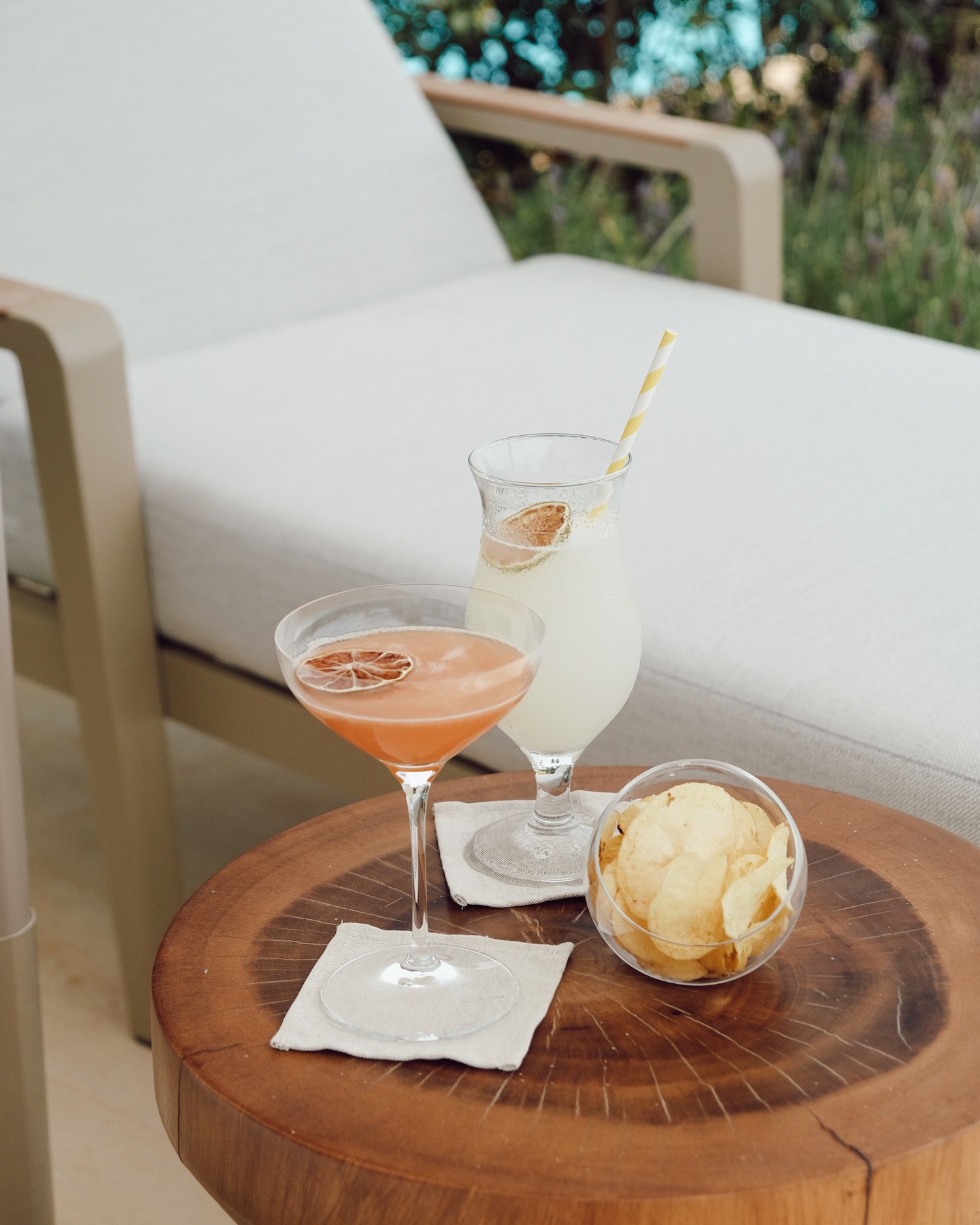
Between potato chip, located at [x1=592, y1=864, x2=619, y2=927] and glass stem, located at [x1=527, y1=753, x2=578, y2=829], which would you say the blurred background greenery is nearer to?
glass stem, located at [x1=527, y1=753, x2=578, y2=829]

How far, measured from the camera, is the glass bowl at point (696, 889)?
75 centimetres

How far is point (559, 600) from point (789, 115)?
354cm

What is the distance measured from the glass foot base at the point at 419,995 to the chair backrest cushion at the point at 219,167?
1.39 metres

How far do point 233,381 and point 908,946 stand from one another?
49.1 inches

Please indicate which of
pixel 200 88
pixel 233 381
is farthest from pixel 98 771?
pixel 200 88

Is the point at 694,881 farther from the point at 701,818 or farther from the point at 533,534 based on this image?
the point at 533,534

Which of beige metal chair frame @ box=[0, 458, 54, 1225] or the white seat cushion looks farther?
the white seat cushion

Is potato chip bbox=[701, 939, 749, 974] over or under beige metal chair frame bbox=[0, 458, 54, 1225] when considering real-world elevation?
over

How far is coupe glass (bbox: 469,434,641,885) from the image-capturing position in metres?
0.85

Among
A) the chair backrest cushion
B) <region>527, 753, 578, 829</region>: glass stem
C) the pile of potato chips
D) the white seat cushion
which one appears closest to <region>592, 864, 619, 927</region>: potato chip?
the pile of potato chips

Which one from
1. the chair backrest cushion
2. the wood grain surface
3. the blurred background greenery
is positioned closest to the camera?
the wood grain surface

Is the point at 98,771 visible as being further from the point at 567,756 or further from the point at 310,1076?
the point at 310,1076

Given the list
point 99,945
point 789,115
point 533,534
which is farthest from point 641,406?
point 789,115

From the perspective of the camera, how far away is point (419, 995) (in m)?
0.77
